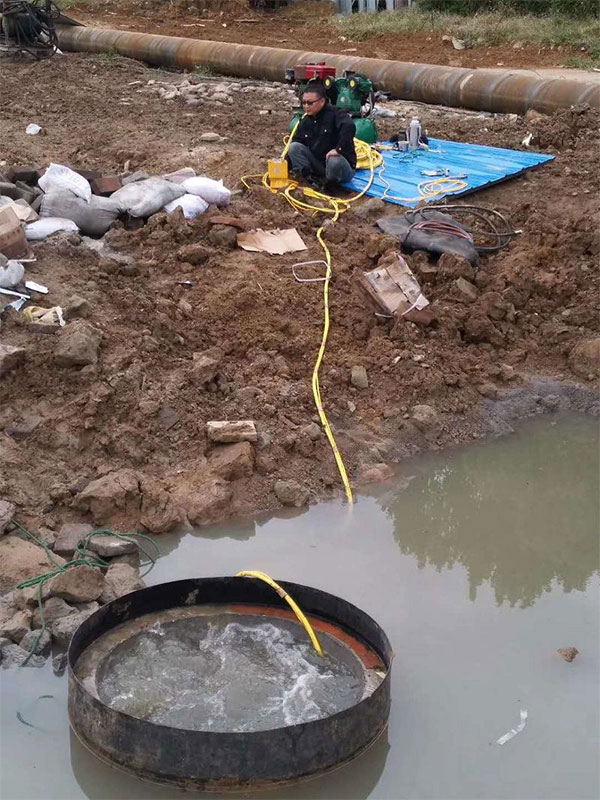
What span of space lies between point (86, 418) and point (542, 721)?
348 cm

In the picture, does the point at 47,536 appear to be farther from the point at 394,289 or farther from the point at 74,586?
the point at 394,289

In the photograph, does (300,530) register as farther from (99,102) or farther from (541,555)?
(99,102)

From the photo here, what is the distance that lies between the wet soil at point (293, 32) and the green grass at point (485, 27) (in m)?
0.18

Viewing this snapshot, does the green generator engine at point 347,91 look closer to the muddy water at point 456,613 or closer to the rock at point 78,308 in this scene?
the rock at point 78,308

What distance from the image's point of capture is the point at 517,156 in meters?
10.5

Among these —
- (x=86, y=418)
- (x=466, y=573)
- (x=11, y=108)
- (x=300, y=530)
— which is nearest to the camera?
(x=466, y=573)

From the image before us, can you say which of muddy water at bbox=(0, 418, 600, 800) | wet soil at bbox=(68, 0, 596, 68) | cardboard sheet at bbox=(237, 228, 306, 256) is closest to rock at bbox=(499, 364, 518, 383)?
muddy water at bbox=(0, 418, 600, 800)

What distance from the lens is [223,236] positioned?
8.52m

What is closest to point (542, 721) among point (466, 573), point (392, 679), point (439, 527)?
point (392, 679)

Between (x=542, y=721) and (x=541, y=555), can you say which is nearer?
(x=542, y=721)

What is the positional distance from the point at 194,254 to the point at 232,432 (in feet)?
7.67

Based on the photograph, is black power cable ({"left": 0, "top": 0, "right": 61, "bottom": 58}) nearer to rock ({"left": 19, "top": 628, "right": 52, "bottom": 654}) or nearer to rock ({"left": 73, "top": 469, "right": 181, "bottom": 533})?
rock ({"left": 73, "top": 469, "right": 181, "bottom": 533})

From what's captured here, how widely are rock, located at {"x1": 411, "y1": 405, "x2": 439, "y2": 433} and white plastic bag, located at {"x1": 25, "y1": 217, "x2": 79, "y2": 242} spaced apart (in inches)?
135

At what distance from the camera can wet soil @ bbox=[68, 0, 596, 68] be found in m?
16.6
